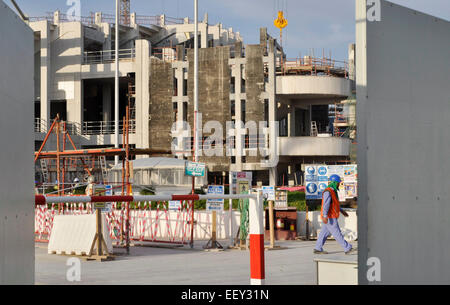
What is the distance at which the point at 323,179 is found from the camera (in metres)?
23.6

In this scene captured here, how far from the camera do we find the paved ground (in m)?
12.4

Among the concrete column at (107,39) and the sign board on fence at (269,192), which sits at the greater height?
the concrete column at (107,39)

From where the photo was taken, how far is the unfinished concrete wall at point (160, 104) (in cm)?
5347

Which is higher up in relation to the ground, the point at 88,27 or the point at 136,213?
the point at 88,27

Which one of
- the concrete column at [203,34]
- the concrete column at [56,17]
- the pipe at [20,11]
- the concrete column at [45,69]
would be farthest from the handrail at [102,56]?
the pipe at [20,11]

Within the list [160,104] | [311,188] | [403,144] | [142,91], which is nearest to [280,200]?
[311,188]

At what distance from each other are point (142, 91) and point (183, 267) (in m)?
41.5

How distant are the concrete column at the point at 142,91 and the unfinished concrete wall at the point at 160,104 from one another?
495 mm

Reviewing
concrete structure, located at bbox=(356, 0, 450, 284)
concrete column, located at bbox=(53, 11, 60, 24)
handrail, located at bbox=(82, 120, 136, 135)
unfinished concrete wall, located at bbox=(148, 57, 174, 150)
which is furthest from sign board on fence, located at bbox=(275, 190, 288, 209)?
concrete column, located at bbox=(53, 11, 60, 24)

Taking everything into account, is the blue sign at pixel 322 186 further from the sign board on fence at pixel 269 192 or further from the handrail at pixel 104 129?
the handrail at pixel 104 129

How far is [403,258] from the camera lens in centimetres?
641
